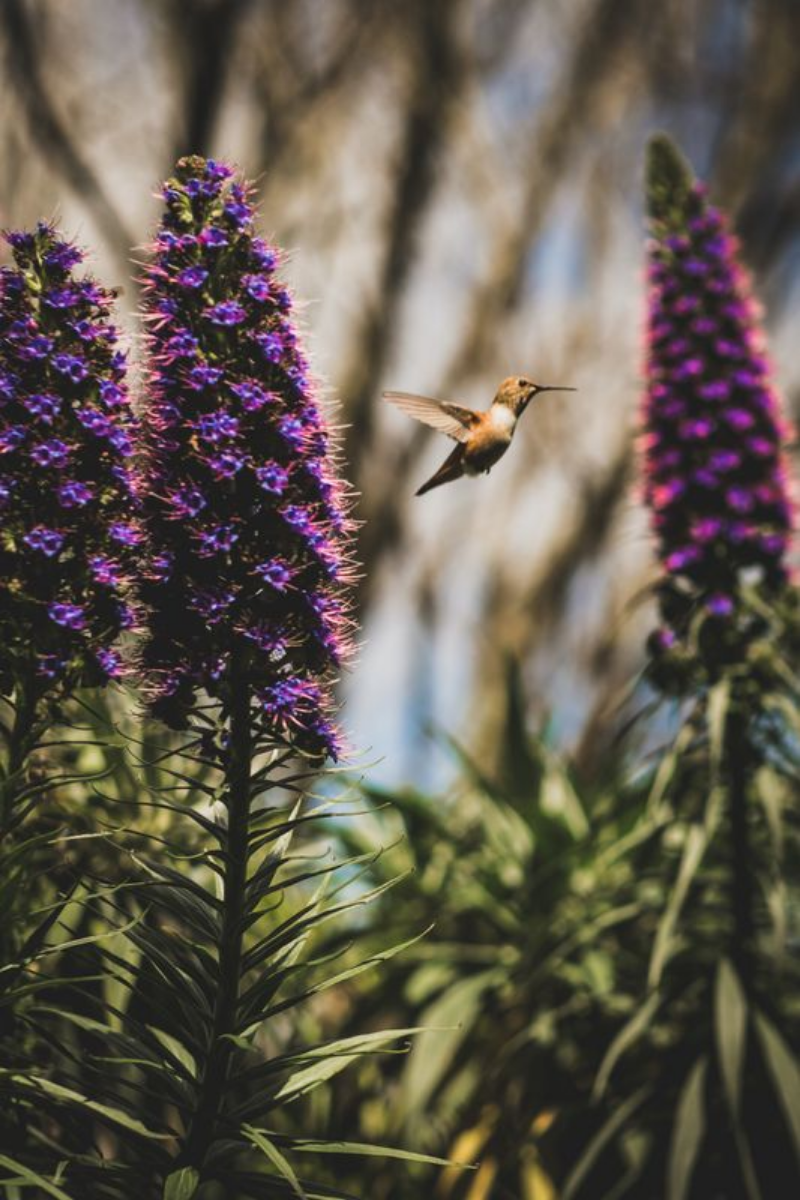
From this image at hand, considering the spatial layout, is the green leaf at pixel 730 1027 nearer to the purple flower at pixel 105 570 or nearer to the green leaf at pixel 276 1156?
the green leaf at pixel 276 1156

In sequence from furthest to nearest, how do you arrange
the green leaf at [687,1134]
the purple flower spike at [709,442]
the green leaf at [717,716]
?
1. the purple flower spike at [709,442]
2. the green leaf at [717,716]
3. the green leaf at [687,1134]

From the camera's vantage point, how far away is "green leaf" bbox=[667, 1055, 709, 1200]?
12.3 ft

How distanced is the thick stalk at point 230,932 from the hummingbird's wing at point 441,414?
2.68 ft

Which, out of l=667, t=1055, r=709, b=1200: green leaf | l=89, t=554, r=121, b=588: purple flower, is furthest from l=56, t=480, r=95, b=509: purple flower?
l=667, t=1055, r=709, b=1200: green leaf

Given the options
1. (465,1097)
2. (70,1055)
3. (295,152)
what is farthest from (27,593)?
(295,152)

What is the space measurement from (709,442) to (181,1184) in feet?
9.47

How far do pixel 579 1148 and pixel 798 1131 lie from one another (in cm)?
143

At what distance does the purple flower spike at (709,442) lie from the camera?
4.14m

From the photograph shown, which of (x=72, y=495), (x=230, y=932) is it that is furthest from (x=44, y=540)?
(x=230, y=932)

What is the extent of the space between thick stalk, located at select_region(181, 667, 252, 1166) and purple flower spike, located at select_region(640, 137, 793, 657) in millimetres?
2269

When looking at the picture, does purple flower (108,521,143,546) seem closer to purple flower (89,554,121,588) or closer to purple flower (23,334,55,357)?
purple flower (89,554,121,588)

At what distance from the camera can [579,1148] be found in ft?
16.3

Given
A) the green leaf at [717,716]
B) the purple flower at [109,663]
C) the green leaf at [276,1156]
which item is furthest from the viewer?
the green leaf at [717,716]

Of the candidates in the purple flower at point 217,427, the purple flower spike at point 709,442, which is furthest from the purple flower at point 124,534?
the purple flower spike at point 709,442
